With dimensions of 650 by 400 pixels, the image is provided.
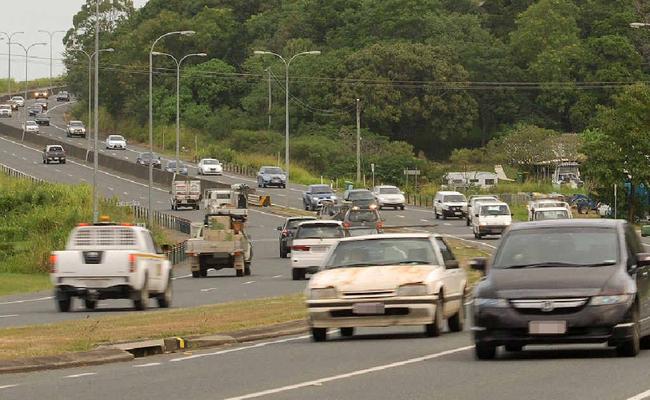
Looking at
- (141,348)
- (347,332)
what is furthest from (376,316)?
(141,348)

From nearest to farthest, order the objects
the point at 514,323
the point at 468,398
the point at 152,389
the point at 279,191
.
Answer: the point at 468,398 < the point at 152,389 < the point at 514,323 < the point at 279,191

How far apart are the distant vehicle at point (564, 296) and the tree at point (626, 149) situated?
75543mm

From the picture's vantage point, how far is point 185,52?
178875mm

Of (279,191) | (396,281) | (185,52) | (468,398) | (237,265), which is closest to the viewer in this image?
(468,398)

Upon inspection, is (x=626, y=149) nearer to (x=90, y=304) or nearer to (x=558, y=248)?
(x=90, y=304)

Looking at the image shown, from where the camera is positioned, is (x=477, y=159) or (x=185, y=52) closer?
(x=477, y=159)

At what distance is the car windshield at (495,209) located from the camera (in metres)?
73.5

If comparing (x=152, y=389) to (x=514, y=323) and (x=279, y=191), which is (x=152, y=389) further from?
(x=279, y=191)

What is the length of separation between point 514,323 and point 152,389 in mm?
4208

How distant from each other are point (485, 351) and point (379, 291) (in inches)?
146

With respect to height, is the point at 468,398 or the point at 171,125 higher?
the point at 171,125

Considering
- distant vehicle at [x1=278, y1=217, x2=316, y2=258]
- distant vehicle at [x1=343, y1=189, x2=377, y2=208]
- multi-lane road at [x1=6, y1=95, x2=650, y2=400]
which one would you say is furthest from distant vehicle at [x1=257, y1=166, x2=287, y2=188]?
multi-lane road at [x1=6, y1=95, x2=650, y2=400]

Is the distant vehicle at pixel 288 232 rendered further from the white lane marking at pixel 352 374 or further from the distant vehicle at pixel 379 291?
the white lane marking at pixel 352 374

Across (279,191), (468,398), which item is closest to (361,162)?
(279,191)
